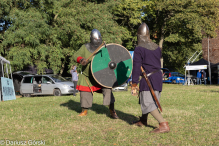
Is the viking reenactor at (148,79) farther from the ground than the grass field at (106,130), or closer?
farther from the ground

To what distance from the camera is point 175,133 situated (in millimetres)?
4695

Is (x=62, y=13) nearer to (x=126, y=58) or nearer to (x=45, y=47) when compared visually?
(x=45, y=47)

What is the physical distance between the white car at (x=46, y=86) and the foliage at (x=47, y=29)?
5.41 feet

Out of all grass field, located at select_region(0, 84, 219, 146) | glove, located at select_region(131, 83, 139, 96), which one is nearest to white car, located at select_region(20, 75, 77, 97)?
grass field, located at select_region(0, 84, 219, 146)

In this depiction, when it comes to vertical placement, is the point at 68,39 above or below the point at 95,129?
above

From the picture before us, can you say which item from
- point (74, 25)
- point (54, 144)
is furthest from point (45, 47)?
point (54, 144)

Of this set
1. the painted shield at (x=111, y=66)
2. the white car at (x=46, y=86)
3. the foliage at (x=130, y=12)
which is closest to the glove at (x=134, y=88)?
the painted shield at (x=111, y=66)

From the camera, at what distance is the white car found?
1578cm

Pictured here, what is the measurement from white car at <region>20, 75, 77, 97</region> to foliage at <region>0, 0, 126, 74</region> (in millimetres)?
1650

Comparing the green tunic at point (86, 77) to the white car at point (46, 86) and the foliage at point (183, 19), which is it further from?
the foliage at point (183, 19)

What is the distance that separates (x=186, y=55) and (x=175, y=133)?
37.7 m

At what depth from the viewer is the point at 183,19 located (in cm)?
2658

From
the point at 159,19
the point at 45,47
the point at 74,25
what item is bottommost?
the point at 45,47

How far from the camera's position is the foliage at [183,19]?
2600 centimetres
